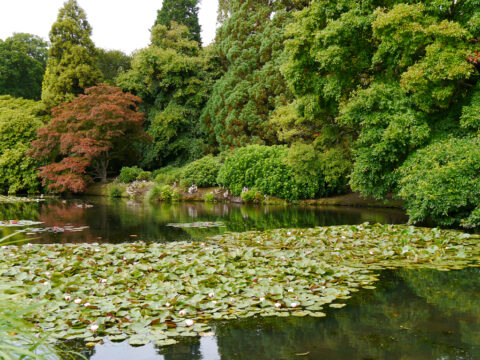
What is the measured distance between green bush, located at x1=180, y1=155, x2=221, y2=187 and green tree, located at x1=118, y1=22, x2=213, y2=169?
12.4 ft

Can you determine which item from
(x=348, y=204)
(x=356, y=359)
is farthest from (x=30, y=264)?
(x=348, y=204)

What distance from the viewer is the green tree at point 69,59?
2555 cm

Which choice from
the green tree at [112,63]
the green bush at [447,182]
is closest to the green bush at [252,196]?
the green bush at [447,182]

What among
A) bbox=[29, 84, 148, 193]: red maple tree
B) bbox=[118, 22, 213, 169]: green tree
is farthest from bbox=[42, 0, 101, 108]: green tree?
bbox=[29, 84, 148, 193]: red maple tree

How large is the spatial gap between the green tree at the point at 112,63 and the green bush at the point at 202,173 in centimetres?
1458

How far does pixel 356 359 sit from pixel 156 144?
2275 cm

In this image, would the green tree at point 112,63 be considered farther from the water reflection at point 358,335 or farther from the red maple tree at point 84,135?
the water reflection at point 358,335

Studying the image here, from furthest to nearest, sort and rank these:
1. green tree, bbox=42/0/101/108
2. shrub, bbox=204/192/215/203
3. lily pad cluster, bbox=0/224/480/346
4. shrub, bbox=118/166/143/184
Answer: green tree, bbox=42/0/101/108 → shrub, bbox=118/166/143/184 → shrub, bbox=204/192/215/203 → lily pad cluster, bbox=0/224/480/346

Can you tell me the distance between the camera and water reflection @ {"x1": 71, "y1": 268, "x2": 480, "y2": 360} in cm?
320

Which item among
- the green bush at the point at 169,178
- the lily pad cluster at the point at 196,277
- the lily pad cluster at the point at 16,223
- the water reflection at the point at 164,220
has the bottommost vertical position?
the lily pad cluster at the point at 196,277

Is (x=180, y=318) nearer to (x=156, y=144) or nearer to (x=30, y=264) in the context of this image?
(x=30, y=264)

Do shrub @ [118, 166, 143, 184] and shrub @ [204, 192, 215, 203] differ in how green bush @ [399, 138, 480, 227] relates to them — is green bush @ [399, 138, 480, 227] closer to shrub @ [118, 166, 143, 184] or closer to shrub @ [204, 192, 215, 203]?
shrub @ [204, 192, 215, 203]

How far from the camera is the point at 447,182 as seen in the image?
8.32 metres

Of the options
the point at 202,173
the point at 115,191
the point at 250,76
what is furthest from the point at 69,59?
the point at 202,173
